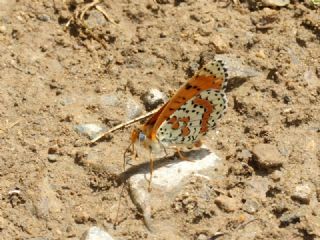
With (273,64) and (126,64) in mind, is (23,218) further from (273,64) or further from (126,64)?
(273,64)

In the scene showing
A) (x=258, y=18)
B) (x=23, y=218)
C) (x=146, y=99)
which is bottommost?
(x=23, y=218)

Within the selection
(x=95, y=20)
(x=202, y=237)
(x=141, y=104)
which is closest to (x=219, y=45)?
(x=141, y=104)

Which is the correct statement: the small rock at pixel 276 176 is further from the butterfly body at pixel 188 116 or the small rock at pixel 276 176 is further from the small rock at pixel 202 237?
the small rock at pixel 202 237

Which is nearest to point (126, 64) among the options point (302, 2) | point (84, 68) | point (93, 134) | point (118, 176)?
point (84, 68)

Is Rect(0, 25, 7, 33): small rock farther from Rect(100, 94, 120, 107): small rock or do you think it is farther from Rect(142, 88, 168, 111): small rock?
Rect(142, 88, 168, 111): small rock

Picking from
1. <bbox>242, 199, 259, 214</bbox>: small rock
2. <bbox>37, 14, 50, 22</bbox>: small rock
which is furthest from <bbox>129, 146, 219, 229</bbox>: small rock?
<bbox>37, 14, 50, 22</bbox>: small rock

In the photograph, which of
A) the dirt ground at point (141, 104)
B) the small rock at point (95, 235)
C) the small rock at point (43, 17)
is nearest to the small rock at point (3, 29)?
the dirt ground at point (141, 104)
